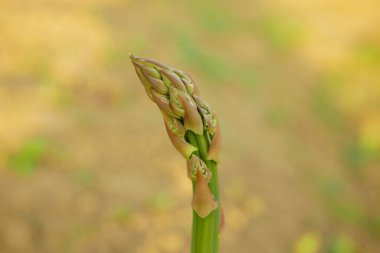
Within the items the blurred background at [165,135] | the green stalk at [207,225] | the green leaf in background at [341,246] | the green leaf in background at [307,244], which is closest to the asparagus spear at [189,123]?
the green stalk at [207,225]

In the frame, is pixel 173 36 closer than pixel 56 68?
No

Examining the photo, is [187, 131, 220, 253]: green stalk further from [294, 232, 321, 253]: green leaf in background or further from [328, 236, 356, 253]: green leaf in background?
[328, 236, 356, 253]: green leaf in background

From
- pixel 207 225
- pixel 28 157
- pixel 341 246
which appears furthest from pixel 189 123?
pixel 341 246

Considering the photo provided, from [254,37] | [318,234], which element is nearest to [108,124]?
[318,234]

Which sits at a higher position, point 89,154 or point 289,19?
point 289,19

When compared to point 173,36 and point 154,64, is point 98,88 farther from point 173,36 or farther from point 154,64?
point 154,64

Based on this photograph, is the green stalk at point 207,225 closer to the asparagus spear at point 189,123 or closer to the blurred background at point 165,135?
the asparagus spear at point 189,123

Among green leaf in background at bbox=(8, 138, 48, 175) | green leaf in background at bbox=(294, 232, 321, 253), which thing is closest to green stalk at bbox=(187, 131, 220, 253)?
green leaf in background at bbox=(294, 232, 321, 253)
